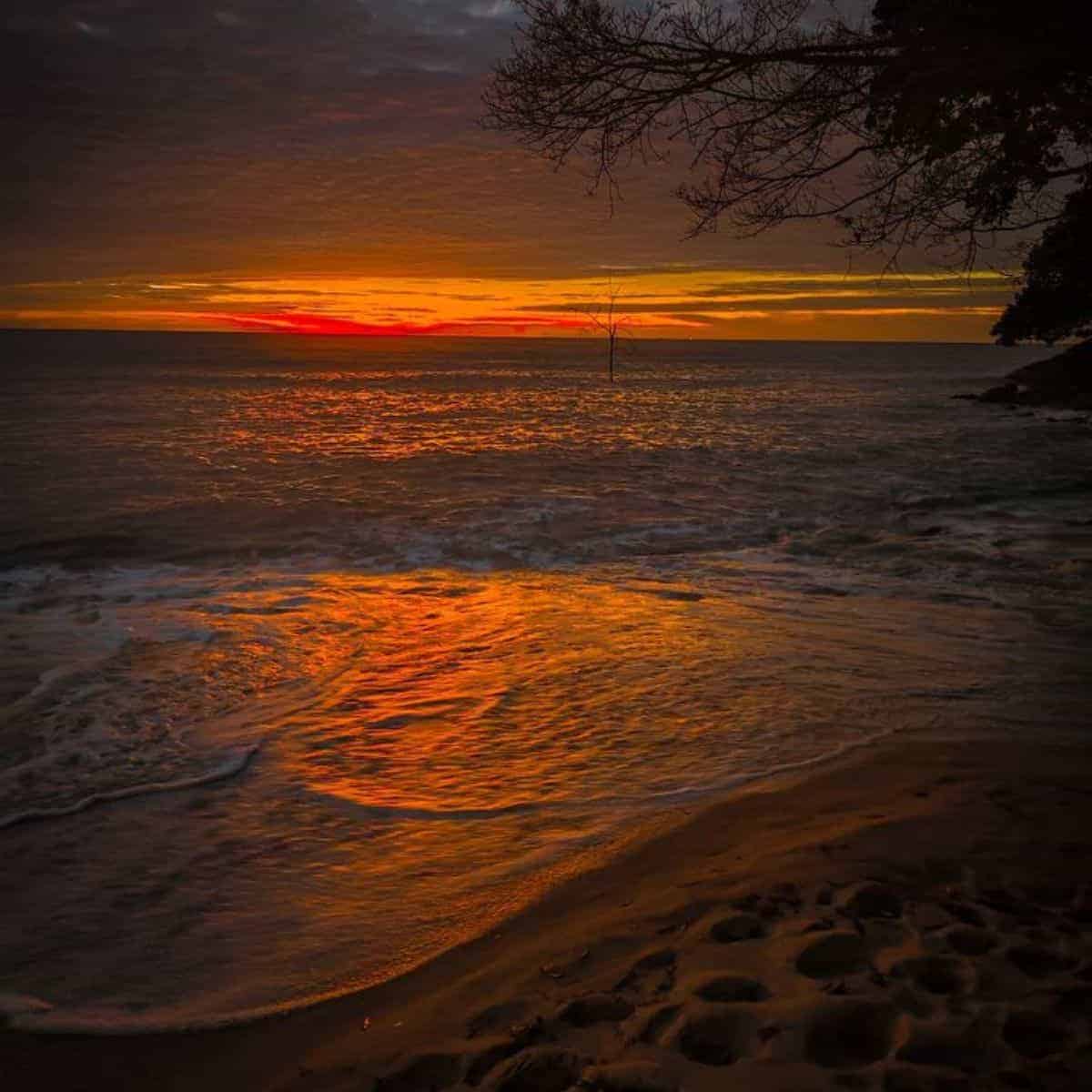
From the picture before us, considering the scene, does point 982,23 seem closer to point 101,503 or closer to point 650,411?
point 101,503

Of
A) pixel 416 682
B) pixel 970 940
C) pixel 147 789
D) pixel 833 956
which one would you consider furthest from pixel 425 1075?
pixel 416 682

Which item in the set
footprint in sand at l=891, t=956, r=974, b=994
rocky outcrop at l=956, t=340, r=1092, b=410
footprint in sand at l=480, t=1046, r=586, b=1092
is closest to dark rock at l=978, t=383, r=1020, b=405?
rocky outcrop at l=956, t=340, r=1092, b=410

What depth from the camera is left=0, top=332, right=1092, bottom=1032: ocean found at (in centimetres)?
470

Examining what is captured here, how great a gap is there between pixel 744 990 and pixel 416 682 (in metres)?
5.19

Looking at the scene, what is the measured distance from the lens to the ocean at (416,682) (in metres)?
4.70

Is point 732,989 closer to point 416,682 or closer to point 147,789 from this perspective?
point 147,789

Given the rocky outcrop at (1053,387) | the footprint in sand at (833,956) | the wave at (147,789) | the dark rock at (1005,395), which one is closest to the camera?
the footprint in sand at (833,956)

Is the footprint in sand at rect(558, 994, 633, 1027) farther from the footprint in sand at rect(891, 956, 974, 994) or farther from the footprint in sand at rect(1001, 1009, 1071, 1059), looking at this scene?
the footprint in sand at rect(1001, 1009, 1071, 1059)

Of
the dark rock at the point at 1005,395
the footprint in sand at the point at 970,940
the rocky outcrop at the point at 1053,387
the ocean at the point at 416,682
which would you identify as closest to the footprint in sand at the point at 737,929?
the footprint in sand at the point at 970,940

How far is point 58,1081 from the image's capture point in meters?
3.55

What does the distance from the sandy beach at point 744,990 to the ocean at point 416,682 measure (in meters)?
0.30

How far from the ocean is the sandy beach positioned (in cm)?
30

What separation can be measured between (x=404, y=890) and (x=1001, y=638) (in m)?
6.78

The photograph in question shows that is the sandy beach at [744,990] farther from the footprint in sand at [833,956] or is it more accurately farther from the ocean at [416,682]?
the ocean at [416,682]
